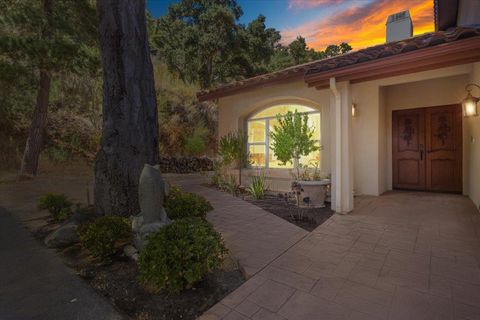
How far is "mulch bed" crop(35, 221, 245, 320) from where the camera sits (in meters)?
2.34

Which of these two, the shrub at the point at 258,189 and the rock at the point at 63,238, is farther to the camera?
the shrub at the point at 258,189

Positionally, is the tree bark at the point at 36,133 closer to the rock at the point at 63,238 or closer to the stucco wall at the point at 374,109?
the rock at the point at 63,238

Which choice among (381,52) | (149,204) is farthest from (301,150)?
(149,204)

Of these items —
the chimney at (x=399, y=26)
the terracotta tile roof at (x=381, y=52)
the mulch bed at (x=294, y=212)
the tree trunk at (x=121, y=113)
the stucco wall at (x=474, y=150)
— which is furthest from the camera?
the chimney at (x=399, y=26)

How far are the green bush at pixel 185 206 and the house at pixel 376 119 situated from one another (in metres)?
2.87

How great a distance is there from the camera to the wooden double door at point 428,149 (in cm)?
706

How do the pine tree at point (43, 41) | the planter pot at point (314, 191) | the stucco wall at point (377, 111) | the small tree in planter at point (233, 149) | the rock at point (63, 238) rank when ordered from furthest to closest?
the small tree in planter at point (233, 149) < the pine tree at point (43, 41) < the stucco wall at point (377, 111) < the planter pot at point (314, 191) < the rock at point (63, 238)

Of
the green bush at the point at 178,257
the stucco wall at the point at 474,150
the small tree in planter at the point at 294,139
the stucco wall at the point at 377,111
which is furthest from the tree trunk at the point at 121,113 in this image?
the stucco wall at the point at 474,150

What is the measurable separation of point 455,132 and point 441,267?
569cm

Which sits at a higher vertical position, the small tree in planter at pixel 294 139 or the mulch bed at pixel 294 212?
the small tree in planter at pixel 294 139

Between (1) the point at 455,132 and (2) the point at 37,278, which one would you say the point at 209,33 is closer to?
(1) the point at 455,132

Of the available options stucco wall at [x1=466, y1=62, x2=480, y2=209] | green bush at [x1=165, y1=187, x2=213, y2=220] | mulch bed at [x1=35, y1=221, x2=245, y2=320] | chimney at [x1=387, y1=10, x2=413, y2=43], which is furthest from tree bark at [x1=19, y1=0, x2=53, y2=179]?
stucco wall at [x1=466, y1=62, x2=480, y2=209]

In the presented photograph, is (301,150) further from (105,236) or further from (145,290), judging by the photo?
(145,290)

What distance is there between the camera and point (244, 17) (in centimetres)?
1830
